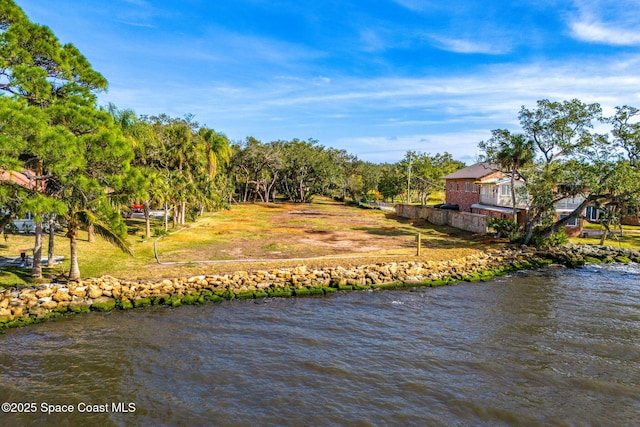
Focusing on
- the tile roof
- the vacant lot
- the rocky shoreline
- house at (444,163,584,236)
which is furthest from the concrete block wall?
the rocky shoreline

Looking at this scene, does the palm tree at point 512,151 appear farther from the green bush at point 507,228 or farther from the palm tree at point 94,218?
the palm tree at point 94,218

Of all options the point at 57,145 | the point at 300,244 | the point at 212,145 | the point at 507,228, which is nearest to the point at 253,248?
the point at 300,244

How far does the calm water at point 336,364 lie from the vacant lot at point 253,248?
191 inches

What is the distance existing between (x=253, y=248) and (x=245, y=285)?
8.87 m

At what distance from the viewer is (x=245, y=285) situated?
2114 cm

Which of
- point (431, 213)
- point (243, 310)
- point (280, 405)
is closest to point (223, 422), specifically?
point (280, 405)

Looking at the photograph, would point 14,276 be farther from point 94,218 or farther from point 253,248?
point 253,248

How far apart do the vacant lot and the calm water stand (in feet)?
15.9

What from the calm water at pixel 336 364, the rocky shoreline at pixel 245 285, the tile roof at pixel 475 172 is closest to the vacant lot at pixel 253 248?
the rocky shoreline at pixel 245 285

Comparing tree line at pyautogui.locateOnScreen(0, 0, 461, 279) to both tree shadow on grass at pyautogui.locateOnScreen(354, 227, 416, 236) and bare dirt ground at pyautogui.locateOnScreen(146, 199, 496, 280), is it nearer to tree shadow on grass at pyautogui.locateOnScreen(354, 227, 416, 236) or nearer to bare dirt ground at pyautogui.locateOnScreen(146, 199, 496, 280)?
bare dirt ground at pyautogui.locateOnScreen(146, 199, 496, 280)

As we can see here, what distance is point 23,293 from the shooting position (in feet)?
56.2

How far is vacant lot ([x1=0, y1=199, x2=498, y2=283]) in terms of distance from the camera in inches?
898

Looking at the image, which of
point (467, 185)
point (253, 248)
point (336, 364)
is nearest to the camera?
point (336, 364)

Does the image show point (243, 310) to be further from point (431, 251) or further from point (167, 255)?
point (431, 251)
